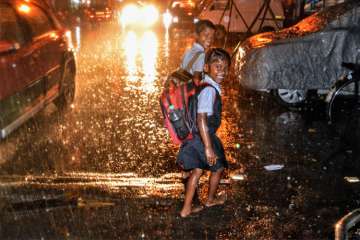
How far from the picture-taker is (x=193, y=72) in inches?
203

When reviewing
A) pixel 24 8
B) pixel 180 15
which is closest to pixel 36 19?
pixel 24 8

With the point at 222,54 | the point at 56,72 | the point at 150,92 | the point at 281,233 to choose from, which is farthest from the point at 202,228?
the point at 150,92

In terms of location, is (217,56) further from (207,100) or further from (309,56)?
(309,56)

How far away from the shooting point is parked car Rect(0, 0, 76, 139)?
605 centimetres

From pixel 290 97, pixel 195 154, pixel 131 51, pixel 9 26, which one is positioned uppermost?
pixel 9 26

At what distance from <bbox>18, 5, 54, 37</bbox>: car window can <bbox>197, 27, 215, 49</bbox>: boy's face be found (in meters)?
3.22

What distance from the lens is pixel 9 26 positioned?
6.93 m

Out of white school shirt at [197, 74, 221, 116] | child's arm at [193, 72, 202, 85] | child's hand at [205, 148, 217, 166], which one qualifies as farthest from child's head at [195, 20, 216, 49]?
child's hand at [205, 148, 217, 166]

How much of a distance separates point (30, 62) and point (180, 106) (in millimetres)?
3127

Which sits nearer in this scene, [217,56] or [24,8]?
[217,56]

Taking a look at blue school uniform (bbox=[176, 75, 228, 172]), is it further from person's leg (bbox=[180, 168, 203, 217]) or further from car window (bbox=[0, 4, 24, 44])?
car window (bbox=[0, 4, 24, 44])

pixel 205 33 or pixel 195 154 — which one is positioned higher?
pixel 205 33

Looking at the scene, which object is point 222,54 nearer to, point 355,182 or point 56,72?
point 355,182

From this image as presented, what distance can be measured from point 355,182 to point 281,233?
1587 mm
